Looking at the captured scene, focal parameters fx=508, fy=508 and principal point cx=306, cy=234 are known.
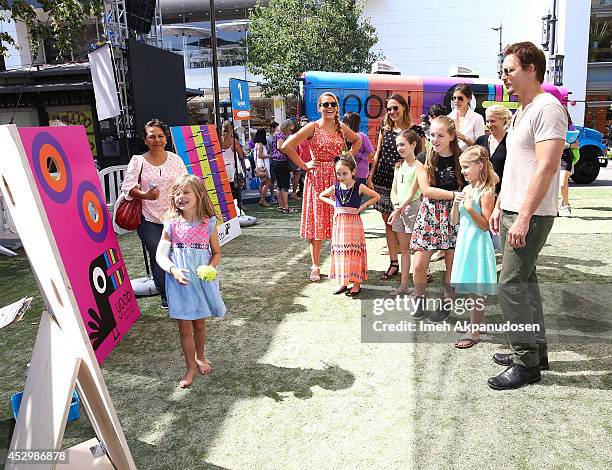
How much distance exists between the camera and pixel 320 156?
17.3 ft

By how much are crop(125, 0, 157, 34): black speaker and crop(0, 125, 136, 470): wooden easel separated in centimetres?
1036

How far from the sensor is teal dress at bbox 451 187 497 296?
12.1 ft

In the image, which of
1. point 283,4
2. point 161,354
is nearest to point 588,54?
point 283,4

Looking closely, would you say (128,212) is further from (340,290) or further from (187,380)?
(340,290)

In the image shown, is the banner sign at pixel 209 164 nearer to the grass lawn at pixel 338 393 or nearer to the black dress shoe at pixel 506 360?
the grass lawn at pixel 338 393

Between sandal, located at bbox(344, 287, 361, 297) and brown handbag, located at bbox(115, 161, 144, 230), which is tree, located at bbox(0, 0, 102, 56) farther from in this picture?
sandal, located at bbox(344, 287, 361, 297)

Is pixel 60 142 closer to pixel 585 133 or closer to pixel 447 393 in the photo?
pixel 447 393

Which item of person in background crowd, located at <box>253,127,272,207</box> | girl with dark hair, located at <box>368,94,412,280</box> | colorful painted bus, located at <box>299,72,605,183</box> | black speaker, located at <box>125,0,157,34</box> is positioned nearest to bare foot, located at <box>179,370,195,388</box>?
girl with dark hair, located at <box>368,94,412,280</box>

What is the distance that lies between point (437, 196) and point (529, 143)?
3.81 ft

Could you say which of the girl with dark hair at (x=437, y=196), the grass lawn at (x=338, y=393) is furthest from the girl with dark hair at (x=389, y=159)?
the girl with dark hair at (x=437, y=196)

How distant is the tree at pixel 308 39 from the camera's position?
2333cm

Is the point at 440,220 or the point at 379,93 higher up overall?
the point at 379,93

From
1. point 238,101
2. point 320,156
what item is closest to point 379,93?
point 238,101

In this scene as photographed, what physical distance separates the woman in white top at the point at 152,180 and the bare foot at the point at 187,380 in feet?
4.78
